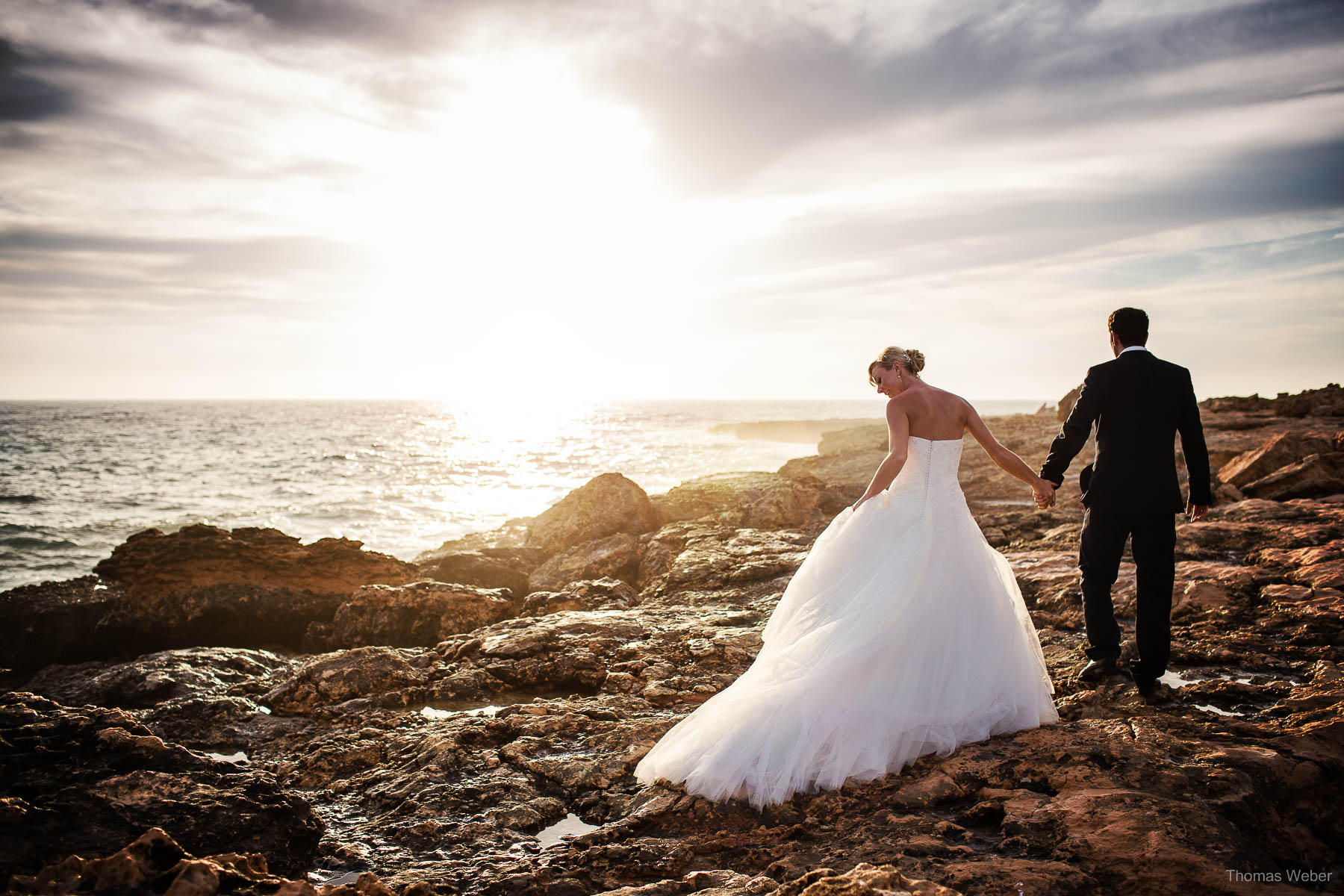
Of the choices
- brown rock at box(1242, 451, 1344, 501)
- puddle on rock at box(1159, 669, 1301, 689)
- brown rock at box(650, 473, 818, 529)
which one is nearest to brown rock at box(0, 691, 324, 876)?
puddle on rock at box(1159, 669, 1301, 689)

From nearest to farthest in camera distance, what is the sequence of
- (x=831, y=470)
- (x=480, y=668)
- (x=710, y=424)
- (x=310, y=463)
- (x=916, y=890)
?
1. (x=916, y=890)
2. (x=480, y=668)
3. (x=831, y=470)
4. (x=310, y=463)
5. (x=710, y=424)

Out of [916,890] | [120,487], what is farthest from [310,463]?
[916,890]

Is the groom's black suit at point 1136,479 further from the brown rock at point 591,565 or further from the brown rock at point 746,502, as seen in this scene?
the brown rock at point 746,502

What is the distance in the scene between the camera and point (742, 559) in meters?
9.41

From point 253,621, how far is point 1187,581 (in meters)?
10.7

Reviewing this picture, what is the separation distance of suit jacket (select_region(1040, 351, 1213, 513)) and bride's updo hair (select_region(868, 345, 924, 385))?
3.52 ft

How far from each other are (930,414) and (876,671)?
73.6 inches

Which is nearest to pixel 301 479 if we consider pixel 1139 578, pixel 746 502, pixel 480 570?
pixel 480 570

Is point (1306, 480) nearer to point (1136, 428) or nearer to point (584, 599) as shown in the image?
point (1136, 428)

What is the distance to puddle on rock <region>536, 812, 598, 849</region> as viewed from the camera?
3916 millimetres


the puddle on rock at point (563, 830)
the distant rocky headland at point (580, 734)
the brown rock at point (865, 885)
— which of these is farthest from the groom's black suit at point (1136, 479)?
the puddle on rock at point (563, 830)

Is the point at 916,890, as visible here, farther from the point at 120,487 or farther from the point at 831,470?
the point at 120,487

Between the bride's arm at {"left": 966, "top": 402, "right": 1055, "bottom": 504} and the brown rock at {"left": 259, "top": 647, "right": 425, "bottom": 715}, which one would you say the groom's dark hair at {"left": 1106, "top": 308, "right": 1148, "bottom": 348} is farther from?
the brown rock at {"left": 259, "top": 647, "right": 425, "bottom": 715}

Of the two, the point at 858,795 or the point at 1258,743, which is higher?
the point at 1258,743
